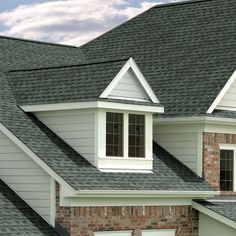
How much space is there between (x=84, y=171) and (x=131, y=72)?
344 centimetres

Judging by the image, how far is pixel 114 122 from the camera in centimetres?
2375

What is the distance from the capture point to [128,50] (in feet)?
105

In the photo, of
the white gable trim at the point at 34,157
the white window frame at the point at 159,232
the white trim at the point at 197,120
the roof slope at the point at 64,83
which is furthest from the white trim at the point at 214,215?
the white gable trim at the point at 34,157

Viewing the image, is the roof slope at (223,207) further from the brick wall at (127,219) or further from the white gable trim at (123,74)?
the white gable trim at (123,74)

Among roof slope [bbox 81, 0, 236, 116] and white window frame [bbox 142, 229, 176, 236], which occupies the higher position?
roof slope [bbox 81, 0, 236, 116]

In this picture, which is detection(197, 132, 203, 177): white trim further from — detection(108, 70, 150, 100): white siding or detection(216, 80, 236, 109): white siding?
detection(108, 70, 150, 100): white siding

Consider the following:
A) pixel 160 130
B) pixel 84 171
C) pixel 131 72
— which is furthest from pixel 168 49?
pixel 84 171

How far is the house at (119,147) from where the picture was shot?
72.9 feet

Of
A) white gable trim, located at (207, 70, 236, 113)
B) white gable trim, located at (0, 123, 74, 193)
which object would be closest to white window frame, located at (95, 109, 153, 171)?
white gable trim, located at (0, 123, 74, 193)

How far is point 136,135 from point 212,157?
3.13m

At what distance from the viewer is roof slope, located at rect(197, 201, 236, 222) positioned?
958 inches

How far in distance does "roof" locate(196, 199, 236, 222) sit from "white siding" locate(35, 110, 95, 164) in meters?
4.01

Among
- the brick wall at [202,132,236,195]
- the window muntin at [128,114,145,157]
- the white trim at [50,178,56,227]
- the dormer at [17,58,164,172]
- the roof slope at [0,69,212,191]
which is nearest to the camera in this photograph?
the white trim at [50,178,56,227]

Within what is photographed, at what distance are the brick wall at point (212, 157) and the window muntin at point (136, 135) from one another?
8.03 ft
